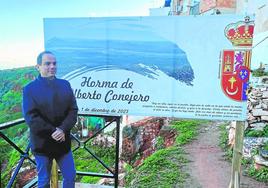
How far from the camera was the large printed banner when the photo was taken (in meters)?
2.39

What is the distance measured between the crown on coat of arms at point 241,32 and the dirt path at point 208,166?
197cm

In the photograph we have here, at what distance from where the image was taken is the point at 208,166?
3979mm

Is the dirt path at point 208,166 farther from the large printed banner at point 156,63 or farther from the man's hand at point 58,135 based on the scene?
the man's hand at point 58,135

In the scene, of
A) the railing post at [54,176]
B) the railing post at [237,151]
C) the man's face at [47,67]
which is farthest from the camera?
the railing post at [54,176]

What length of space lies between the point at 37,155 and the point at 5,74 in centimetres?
772

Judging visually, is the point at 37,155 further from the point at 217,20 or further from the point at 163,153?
the point at 163,153

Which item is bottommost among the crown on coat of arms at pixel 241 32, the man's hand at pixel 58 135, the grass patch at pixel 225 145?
the grass patch at pixel 225 145

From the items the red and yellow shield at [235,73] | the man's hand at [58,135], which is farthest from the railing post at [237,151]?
the man's hand at [58,135]

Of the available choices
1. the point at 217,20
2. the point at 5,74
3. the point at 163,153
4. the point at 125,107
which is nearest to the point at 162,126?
the point at 163,153

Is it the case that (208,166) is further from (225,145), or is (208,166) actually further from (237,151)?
(237,151)

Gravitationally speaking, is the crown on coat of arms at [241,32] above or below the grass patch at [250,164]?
above

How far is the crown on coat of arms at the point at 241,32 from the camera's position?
229 cm

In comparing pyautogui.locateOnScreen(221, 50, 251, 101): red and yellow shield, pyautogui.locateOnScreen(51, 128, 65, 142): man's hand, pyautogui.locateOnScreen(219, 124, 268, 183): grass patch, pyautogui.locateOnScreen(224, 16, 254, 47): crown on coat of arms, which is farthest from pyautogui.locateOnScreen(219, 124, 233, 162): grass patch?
pyautogui.locateOnScreen(51, 128, 65, 142): man's hand

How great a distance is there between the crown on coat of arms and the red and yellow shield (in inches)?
3.3
